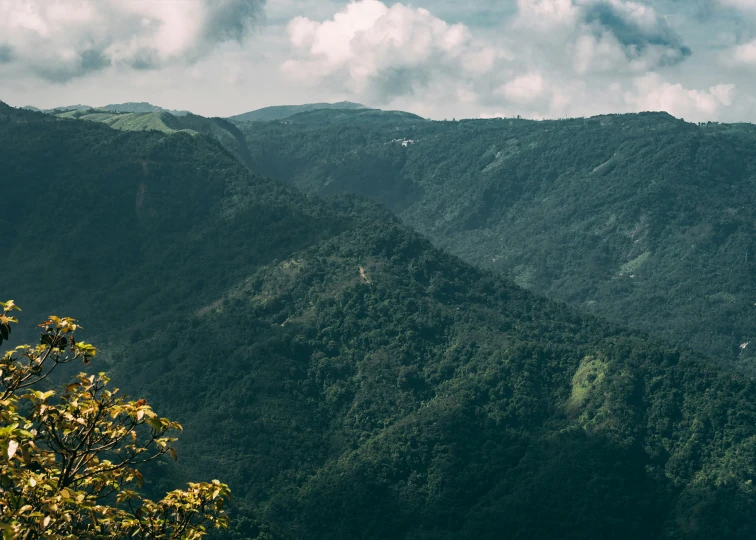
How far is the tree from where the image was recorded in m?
20.2

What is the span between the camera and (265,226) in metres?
173

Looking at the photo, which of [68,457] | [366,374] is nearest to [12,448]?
[68,457]

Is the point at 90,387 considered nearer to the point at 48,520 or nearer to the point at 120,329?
the point at 48,520

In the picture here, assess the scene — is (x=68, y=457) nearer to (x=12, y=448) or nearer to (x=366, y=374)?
(x=12, y=448)

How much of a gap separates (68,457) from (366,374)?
117910 millimetres

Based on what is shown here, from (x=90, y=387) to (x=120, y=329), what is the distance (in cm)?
13966

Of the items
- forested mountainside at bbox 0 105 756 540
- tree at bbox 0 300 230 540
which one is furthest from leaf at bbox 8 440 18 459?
forested mountainside at bbox 0 105 756 540

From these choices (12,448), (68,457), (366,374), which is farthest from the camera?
(366,374)

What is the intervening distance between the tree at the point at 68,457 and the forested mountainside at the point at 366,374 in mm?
70287

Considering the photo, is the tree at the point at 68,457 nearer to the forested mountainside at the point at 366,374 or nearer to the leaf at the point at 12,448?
the leaf at the point at 12,448

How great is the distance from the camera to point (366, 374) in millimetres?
139625

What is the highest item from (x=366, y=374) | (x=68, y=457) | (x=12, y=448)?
(x=366, y=374)

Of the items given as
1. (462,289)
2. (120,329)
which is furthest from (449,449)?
(120,329)

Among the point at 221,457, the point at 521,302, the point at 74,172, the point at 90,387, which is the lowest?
the point at 221,457
